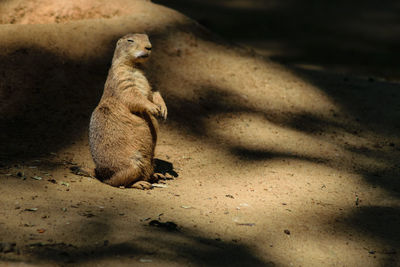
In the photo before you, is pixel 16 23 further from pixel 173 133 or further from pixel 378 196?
pixel 378 196

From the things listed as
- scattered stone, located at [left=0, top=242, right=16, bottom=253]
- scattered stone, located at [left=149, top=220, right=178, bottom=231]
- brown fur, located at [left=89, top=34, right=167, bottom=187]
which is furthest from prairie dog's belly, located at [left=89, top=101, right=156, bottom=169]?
scattered stone, located at [left=0, top=242, right=16, bottom=253]

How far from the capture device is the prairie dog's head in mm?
4512

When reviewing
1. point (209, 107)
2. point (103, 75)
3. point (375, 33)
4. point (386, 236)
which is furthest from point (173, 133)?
point (375, 33)

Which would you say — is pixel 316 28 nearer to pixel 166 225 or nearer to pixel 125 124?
pixel 125 124

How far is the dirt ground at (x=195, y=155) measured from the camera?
3482 mm

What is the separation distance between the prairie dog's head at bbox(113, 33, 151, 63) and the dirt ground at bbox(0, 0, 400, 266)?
1230 mm

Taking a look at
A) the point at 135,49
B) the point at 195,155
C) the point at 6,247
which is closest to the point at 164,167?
the point at 195,155

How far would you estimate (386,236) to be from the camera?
3973 millimetres

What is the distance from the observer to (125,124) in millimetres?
4543

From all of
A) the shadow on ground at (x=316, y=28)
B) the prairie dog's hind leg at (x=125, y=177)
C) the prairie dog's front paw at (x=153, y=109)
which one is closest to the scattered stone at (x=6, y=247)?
the prairie dog's hind leg at (x=125, y=177)

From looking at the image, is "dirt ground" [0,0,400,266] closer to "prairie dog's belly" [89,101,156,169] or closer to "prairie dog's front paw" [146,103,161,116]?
"prairie dog's belly" [89,101,156,169]

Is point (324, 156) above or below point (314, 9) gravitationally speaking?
below

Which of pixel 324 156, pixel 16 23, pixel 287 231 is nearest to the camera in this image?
pixel 287 231

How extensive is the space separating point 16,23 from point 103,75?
77.0 inches
